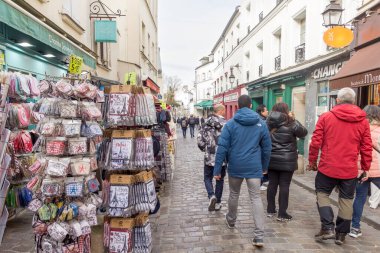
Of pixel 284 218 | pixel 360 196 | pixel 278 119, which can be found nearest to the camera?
pixel 360 196

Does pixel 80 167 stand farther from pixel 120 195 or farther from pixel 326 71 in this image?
pixel 326 71

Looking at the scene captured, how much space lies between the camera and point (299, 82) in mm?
12336

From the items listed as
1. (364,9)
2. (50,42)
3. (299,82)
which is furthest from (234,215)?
(299,82)

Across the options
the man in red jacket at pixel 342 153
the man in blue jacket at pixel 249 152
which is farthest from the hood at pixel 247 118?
the man in red jacket at pixel 342 153

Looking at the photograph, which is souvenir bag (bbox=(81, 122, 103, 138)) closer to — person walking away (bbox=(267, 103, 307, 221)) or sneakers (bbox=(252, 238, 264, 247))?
sneakers (bbox=(252, 238, 264, 247))

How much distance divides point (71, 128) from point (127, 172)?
2.79ft

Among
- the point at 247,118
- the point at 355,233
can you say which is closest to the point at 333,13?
the point at 247,118

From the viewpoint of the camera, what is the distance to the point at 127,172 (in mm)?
3775

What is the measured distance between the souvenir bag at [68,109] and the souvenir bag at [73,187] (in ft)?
2.30

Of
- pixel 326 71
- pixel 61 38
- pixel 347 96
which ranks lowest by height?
pixel 347 96

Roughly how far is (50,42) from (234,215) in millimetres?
4832

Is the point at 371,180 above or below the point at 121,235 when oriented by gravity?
above

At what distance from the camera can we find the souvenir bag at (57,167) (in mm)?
3328

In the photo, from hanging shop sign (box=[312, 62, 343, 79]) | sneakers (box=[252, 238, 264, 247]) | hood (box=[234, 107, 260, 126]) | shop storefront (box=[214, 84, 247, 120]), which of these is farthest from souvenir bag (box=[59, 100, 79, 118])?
shop storefront (box=[214, 84, 247, 120])
